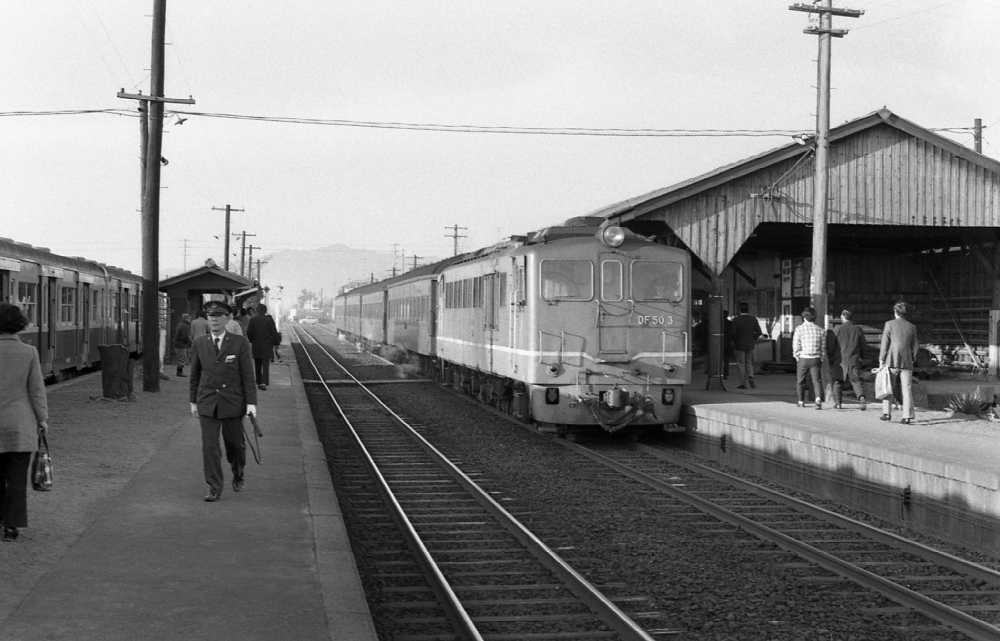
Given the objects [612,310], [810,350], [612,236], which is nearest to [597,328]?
[612,310]

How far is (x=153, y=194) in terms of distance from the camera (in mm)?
19391

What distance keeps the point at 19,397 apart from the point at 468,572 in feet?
10.6

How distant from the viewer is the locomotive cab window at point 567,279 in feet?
48.7

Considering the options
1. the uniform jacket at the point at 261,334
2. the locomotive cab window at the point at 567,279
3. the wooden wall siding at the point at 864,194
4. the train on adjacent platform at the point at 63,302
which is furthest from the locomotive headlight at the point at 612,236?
the train on adjacent platform at the point at 63,302

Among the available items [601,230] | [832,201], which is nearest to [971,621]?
[601,230]

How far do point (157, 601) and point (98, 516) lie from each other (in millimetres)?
2721

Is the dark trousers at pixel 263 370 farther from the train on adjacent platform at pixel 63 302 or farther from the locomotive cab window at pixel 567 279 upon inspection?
the locomotive cab window at pixel 567 279

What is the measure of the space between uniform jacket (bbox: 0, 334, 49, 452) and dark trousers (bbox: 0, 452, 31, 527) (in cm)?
10

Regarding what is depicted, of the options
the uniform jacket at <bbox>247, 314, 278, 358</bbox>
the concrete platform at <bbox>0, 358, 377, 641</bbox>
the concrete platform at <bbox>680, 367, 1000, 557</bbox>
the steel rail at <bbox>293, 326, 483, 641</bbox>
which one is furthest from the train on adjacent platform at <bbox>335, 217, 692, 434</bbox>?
the uniform jacket at <bbox>247, 314, 278, 358</bbox>

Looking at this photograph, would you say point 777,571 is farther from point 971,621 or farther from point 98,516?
point 98,516

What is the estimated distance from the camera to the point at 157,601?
582cm

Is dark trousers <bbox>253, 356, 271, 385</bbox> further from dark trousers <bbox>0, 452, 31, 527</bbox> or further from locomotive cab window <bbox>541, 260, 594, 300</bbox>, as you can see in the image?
dark trousers <bbox>0, 452, 31, 527</bbox>

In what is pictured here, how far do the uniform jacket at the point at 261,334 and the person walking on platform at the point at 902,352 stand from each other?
11088 mm

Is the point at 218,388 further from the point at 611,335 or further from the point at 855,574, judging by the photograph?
the point at 611,335
